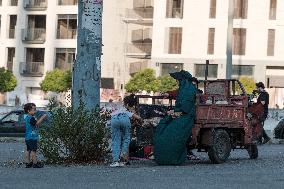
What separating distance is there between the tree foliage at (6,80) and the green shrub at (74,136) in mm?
55607

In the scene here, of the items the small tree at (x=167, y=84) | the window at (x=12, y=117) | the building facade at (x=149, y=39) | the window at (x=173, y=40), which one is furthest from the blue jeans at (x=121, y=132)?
the window at (x=173, y=40)

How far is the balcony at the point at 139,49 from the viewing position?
248ft

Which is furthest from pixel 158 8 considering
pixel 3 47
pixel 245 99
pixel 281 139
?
pixel 245 99

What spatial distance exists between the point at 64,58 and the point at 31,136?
60340 mm

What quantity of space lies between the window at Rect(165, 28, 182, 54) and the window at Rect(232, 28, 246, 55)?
176 inches

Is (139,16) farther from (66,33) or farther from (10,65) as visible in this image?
(10,65)

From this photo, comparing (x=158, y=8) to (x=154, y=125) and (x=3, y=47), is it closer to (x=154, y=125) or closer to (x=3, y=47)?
(x=3, y=47)

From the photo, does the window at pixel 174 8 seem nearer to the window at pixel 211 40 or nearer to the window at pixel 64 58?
the window at pixel 211 40

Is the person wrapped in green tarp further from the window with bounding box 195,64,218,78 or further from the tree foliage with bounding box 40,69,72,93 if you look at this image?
the tree foliage with bounding box 40,69,72,93

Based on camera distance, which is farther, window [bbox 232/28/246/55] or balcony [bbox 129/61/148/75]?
balcony [bbox 129/61/148/75]

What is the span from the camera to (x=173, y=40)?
237ft

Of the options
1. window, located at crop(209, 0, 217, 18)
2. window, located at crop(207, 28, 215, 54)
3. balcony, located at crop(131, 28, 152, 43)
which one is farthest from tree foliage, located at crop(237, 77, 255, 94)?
balcony, located at crop(131, 28, 152, 43)

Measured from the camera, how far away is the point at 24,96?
76.3 meters

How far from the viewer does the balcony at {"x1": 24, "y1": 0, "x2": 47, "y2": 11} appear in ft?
256
